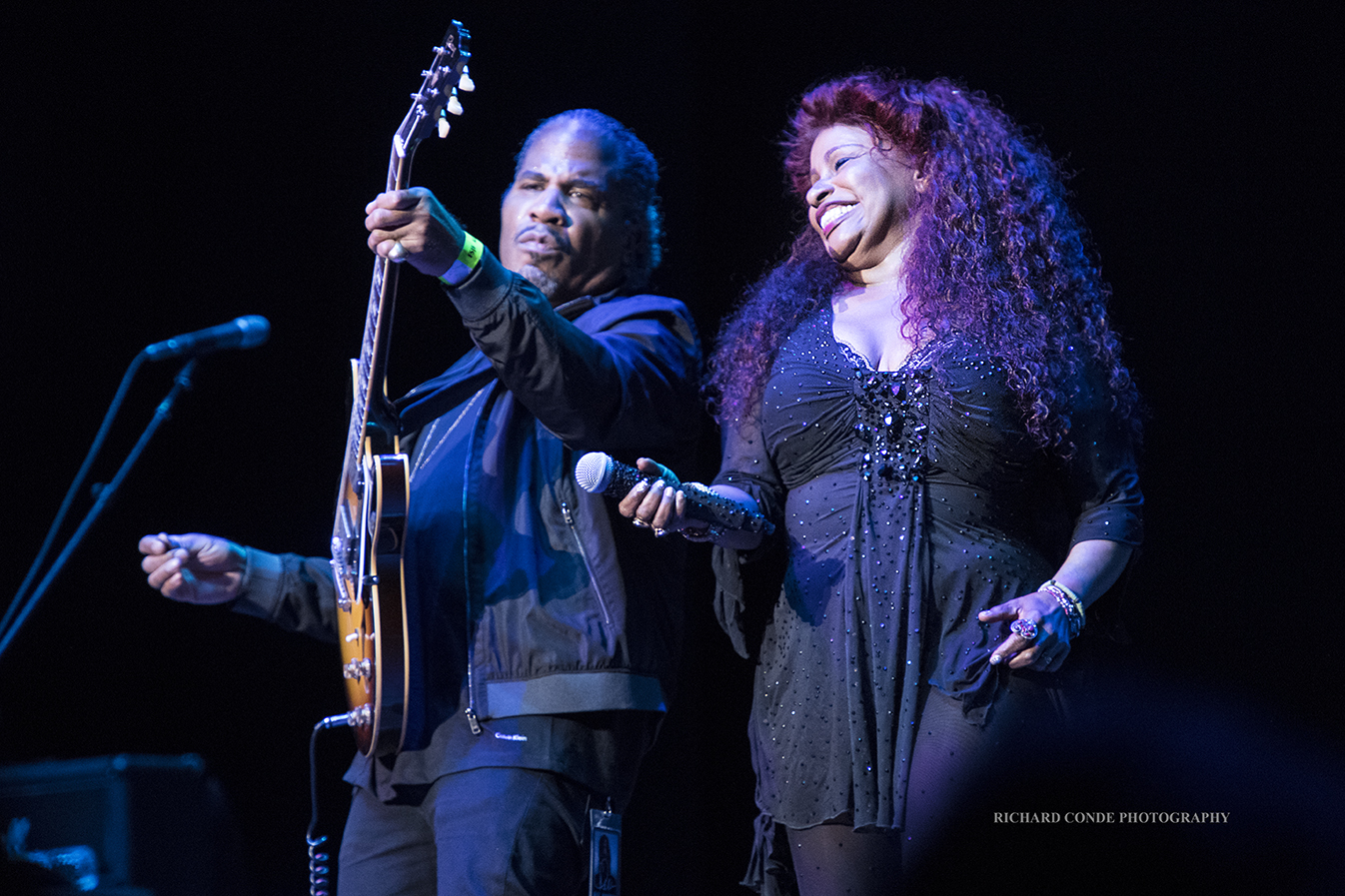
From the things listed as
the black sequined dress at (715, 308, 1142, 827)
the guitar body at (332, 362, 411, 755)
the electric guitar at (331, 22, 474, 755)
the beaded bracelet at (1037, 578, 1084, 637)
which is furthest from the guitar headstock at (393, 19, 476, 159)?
the beaded bracelet at (1037, 578, 1084, 637)

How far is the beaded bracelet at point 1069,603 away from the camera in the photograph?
1975 millimetres

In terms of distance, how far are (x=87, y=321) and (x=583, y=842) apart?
2.01 m

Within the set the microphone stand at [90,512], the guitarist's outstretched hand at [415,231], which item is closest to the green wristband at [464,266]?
the guitarist's outstretched hand at [415,231]

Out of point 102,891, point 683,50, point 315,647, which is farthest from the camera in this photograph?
point 683,50

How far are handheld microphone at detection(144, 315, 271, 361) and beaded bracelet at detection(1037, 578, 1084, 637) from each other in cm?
161

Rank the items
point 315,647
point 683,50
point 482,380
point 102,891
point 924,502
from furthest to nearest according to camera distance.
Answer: point 683,50, point 315,647, point 482,380, point 102,891, point 924,502

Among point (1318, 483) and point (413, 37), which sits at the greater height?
point (413, 37)

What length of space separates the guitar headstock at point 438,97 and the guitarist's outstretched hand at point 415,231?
10.6 inches

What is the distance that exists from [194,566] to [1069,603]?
181 cm

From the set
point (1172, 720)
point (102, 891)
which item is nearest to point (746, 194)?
point (1172, 720)

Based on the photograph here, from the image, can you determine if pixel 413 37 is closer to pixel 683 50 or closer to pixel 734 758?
pixel 683 50

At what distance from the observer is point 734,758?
12.1 feet

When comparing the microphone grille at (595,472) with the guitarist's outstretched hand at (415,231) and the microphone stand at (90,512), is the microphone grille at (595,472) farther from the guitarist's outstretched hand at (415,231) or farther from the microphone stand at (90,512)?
the microphone stand at (90,512)

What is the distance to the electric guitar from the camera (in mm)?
2379
